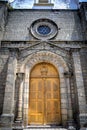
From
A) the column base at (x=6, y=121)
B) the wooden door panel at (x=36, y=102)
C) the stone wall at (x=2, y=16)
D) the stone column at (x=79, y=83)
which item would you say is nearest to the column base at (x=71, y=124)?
the stone column at (x=79, y=83)

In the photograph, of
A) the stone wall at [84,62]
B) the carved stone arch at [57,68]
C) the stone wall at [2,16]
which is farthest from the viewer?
the stone wall at [2,16]

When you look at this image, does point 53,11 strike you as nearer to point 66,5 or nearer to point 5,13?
point 66,5

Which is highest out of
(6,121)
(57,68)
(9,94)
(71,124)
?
(57,68)

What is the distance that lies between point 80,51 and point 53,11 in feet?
12.2

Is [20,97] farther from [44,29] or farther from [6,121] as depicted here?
[44,29]

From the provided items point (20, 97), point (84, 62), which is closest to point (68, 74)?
point (84, 62)

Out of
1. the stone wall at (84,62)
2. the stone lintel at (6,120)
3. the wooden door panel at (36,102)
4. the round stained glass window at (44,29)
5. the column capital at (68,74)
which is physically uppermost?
the round stained glass window at (44,29)

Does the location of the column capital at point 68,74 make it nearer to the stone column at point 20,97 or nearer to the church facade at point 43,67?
the church facade at point 43,67

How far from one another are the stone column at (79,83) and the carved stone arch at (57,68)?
0.66 m

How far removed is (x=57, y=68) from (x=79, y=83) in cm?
164

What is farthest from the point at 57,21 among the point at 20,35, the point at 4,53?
the point at 4,53

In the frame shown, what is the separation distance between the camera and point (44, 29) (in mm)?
11070

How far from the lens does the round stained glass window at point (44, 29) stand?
1092cm

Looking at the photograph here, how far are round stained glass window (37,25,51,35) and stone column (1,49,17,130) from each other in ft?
8.36
